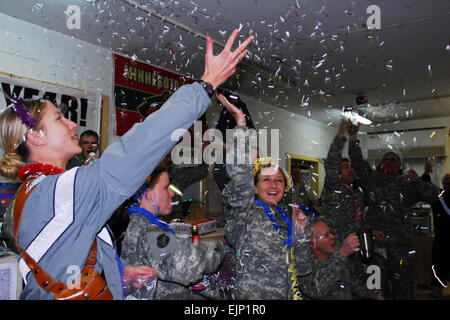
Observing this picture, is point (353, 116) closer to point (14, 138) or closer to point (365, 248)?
point (365, 248)

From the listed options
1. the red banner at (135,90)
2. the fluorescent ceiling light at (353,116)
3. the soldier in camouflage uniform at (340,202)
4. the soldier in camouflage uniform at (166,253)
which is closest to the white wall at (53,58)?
the red banner at (135,90)

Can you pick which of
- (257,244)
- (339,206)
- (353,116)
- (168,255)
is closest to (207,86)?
(168,255)

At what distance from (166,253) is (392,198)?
3278 mm

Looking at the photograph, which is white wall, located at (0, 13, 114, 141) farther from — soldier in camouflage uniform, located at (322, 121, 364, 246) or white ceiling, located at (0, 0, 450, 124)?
soldier in camouflage uniform, located at (322, 121, 364, 246)

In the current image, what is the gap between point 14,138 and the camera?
1.04m

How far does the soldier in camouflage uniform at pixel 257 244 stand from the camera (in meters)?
1.75

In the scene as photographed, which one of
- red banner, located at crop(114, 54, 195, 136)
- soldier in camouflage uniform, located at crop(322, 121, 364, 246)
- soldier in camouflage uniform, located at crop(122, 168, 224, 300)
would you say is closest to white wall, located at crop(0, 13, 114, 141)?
red banner, located at crop(114, 54, 195, 136)

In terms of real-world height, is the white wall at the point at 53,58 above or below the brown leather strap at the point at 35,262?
above

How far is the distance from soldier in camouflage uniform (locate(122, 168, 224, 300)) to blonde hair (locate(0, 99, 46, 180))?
24.2 inches

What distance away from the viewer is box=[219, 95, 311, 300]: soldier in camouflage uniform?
1753mm

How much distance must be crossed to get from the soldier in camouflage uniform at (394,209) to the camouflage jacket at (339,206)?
497mm

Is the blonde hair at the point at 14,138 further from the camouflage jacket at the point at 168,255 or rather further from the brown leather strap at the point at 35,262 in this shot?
the camouflage jacket at the point at 168,255

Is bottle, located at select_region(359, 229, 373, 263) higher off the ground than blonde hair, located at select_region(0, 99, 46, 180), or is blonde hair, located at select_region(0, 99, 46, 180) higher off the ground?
blonde hair, located at select_region(0, 99, 46, 180)
